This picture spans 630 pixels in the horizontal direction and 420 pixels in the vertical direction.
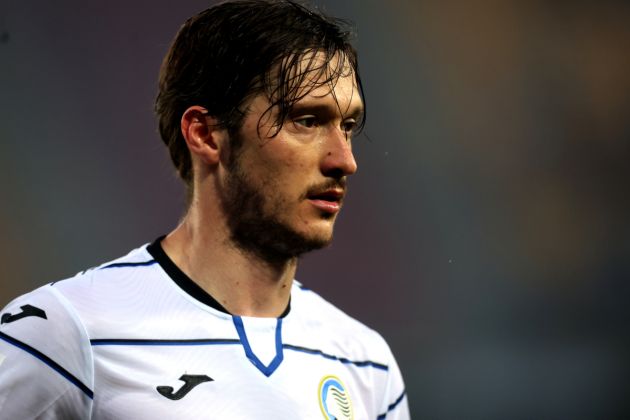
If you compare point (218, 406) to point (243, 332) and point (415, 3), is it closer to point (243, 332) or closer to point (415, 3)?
point (243, 332)

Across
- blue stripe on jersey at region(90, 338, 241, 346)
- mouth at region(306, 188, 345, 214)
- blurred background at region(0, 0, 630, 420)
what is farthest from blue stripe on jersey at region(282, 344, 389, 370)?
blurred background at region(0, 0, 630, 420)

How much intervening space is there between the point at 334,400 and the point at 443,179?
2.53 metres

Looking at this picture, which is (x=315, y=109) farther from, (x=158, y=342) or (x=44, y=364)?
(x=44, y=364)

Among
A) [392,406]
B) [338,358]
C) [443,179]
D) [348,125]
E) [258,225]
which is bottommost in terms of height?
[392,406]

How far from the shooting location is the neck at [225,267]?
1742 millimetres

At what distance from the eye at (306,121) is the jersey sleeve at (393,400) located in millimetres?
696

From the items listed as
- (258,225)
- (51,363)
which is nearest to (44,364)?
(51,363)

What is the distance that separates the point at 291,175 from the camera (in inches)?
66.6

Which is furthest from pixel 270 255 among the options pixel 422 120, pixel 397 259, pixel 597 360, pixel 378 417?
pixel 597 360

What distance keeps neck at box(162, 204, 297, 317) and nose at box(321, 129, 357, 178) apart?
24cm

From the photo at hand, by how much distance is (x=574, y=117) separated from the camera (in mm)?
4195

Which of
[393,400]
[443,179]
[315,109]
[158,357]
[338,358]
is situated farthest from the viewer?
→ [443,179]

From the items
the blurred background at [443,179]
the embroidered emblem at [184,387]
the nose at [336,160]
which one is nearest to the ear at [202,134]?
the nose at [336,160]

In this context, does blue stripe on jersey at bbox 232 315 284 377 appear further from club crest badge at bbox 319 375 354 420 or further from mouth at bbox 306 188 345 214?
mouth at bbox 306 188 345 214
